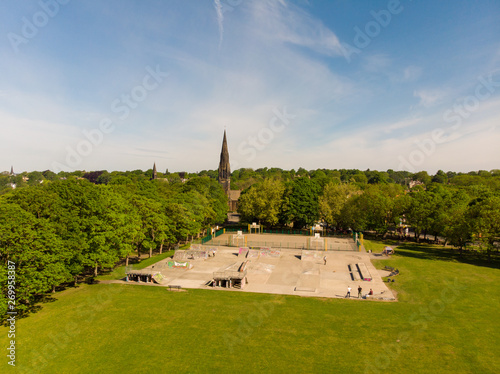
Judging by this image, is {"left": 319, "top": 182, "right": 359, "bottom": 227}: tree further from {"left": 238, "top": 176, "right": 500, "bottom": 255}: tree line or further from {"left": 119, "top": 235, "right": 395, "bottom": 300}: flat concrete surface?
{"left": 119, "top": 235, "right": 395, "bottom": 300}: flat concrete surface

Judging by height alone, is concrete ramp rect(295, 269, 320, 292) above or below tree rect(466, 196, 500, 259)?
below

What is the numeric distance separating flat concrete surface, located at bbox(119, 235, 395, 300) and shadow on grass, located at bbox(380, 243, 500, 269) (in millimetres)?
8995

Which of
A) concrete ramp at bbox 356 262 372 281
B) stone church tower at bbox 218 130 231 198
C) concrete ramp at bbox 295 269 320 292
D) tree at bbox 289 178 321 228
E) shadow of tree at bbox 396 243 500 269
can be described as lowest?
concrete ramp at bbox 295 269 320 292

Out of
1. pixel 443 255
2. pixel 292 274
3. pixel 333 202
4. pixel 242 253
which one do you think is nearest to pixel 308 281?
pixel 292 274

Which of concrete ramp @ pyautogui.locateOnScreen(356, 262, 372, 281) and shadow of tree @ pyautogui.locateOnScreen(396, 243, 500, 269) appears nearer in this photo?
concrete ramp @ pyautogui.locateOnScreen(356, 262, 372, 281)

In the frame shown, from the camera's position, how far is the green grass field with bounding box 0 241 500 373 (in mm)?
19078

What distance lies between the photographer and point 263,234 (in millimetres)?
67375

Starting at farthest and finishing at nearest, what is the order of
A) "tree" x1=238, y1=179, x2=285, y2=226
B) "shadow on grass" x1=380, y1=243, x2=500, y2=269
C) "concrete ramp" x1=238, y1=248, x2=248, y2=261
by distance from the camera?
"tree" x1=238, y1=179, x2=285, y2=226
"concrete ramp" x1=238, y1=248, x2=248, y2=261
"shadow on grass" x1=380, y1=243, x2=500, y2=269

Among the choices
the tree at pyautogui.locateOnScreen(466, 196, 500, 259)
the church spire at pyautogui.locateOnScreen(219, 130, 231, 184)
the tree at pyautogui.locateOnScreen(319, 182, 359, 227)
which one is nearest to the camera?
the tree at pyautogui.locateOnScreen(466, 196, 500, 259)

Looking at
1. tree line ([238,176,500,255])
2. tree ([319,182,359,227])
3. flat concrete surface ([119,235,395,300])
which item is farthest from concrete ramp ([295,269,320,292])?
tree ([319,182,359,227])

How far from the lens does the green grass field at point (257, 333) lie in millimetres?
19078

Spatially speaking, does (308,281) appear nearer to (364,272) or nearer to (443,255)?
(364,272)

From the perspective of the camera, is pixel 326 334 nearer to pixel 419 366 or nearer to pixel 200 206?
pixel 419 366

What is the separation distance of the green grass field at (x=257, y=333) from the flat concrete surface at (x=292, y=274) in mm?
2308
